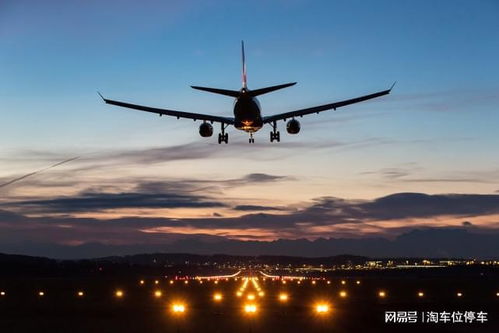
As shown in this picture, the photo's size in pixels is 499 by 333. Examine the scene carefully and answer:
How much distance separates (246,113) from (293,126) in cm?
611

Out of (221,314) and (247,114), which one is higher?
(247,114)

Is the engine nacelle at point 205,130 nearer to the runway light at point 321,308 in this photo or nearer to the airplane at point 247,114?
the airplane at point 247,114

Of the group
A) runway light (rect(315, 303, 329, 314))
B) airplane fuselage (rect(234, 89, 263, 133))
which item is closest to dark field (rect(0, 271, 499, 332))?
runway light (rect(315, 303, 329, 314))

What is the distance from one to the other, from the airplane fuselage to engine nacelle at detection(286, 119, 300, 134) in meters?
3.56

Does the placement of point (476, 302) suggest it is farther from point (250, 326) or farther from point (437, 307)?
point (250, 326)

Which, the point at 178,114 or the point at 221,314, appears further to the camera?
the point at 178,114

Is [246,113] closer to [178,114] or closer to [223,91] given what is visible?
[223,91]

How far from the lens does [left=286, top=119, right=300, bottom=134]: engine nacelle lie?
240 feet

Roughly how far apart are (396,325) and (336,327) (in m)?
7.01

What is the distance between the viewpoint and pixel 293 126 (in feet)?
241

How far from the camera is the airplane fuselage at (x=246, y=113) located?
6994 centimetres

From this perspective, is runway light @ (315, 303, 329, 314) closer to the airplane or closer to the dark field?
the dark field

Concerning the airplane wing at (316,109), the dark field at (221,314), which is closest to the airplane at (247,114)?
the airplane wing at (316,109)

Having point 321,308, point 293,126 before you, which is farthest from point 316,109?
point 321,308
